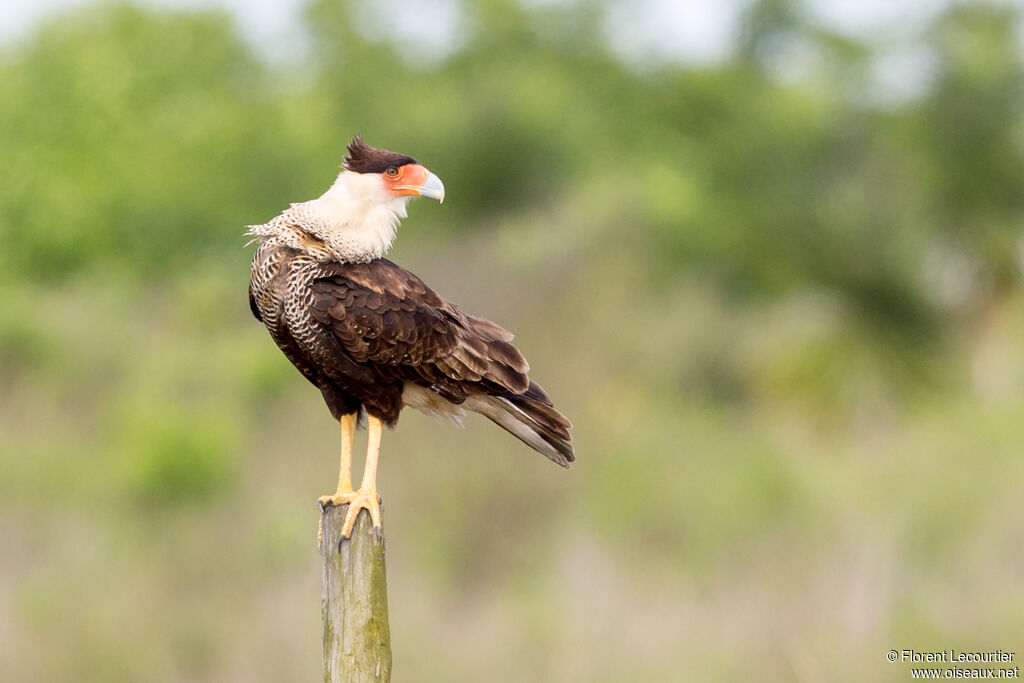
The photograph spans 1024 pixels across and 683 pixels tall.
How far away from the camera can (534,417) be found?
4.60 m

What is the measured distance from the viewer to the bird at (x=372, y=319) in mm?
4270

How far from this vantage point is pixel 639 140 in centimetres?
4212

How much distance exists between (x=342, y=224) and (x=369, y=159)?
0.25 meters

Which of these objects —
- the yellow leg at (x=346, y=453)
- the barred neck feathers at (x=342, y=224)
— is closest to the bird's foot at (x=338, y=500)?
the yellow leg at (x=346, y=453)

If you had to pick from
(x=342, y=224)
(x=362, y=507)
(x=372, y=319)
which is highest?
(x=342, y=224)

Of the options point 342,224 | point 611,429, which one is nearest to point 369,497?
point 342,224

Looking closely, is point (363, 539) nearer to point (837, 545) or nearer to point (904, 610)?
point (904, 610)

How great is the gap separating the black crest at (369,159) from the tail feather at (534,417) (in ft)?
3.01

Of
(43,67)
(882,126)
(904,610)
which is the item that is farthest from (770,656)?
(43,67)

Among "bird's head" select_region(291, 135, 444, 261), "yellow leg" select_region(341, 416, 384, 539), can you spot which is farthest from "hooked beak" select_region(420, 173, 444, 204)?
"yellow leg" select_region(341, 416, 384, 539)

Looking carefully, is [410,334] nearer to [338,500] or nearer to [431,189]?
[431,189]

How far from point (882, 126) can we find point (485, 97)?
8.76 m

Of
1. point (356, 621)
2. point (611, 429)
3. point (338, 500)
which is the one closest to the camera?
point (356, 621)

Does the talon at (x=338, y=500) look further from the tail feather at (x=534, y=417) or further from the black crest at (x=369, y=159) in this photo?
the black crest at (x=369, y=159)
